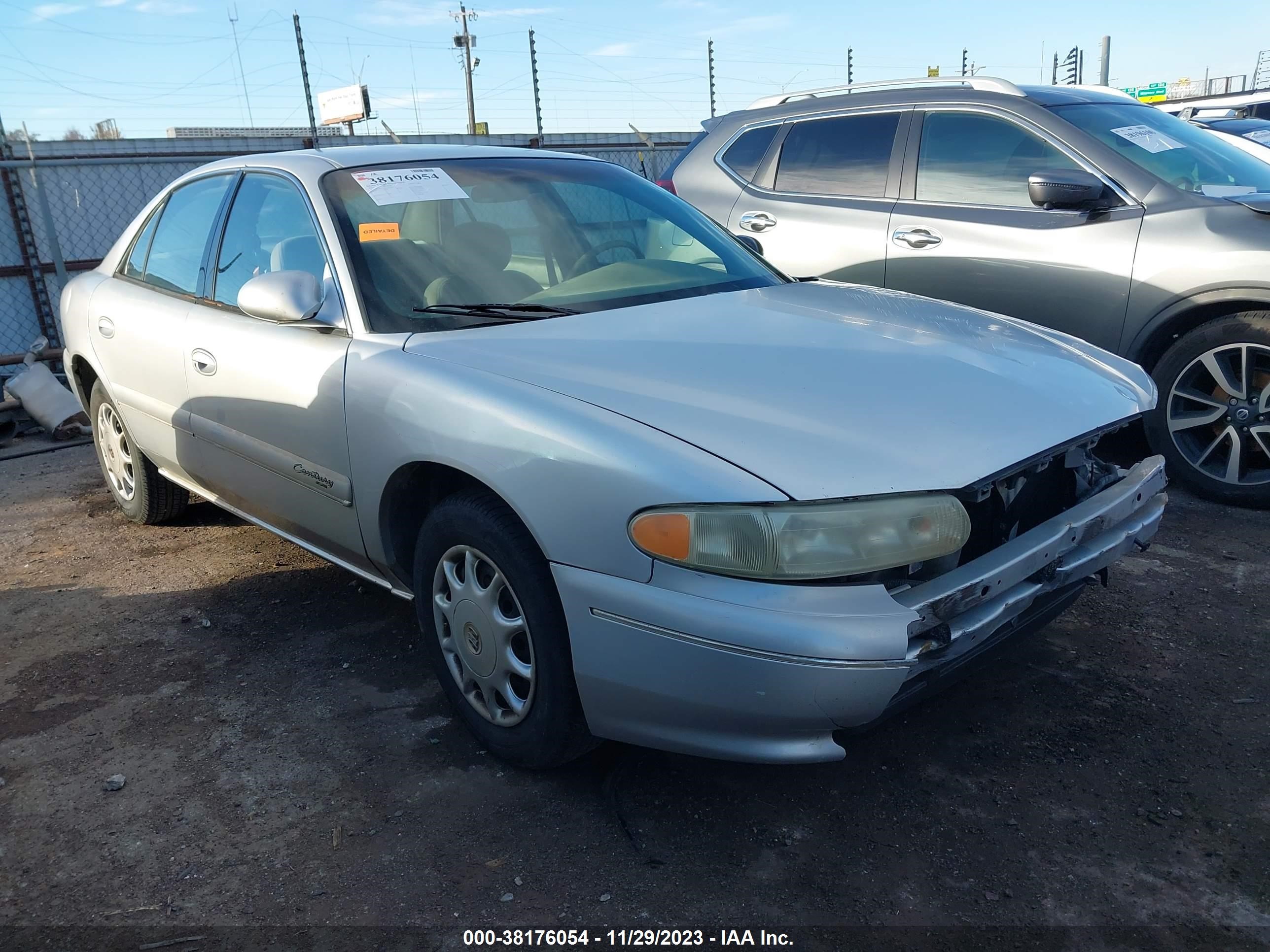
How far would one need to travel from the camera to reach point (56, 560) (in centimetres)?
454

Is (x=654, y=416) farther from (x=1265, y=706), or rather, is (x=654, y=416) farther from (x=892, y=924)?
(x=1265, y=706)

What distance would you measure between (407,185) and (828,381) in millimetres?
1599

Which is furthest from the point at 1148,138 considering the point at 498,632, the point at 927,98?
the point at 498,632

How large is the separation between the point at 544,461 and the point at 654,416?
269 mm

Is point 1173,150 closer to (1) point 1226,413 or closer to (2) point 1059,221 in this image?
(2) point 1059,221

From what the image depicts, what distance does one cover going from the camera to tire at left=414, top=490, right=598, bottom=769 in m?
2.35

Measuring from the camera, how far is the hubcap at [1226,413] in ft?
13.7

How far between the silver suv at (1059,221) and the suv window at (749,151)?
17 mm

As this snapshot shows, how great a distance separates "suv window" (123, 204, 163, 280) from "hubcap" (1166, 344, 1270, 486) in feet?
14.5

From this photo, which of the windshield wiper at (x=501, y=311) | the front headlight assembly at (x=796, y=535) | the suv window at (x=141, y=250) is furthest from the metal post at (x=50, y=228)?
the front headlight assembly at (x=796, y=535)

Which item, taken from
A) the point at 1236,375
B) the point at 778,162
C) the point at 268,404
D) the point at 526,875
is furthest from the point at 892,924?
the point at 778,162

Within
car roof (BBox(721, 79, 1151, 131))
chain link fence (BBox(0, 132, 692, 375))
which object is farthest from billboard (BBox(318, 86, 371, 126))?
car roof (BBox(721, 79, 1151, 131))

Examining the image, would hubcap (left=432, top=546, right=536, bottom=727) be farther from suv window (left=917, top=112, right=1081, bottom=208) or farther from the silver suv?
suv window (left=917, top=112, right=1081, bottom=208)

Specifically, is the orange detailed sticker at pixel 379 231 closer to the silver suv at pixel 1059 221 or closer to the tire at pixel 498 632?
the tire at pixel 498 632
